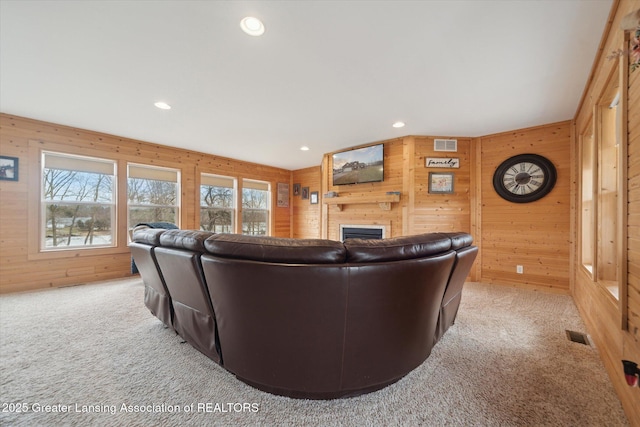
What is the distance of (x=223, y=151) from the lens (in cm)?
481

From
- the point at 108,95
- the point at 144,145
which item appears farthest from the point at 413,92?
the point at 144,145

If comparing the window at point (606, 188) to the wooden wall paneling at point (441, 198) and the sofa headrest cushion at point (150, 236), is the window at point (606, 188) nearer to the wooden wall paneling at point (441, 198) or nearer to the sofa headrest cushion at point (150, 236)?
the wooden wall paneling at point (441, 198)

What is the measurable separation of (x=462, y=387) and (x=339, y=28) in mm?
2504

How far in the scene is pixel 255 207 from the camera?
19.9ft

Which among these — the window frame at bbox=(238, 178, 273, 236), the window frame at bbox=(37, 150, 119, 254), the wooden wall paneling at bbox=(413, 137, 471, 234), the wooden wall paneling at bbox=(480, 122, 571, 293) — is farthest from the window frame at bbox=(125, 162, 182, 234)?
the wooden wall paneling at bbox=(480, 122, 571, 293)

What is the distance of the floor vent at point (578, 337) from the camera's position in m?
1.99

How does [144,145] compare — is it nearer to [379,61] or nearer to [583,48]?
[379,61]

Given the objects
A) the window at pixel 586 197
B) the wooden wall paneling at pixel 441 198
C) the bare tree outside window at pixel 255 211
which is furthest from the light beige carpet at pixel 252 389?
the bare tree outside window at pixel 255 211

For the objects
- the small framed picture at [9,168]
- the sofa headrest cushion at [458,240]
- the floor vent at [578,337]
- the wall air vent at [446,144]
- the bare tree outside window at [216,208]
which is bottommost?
the floor vent at [578,337]

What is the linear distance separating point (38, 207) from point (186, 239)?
3576mm

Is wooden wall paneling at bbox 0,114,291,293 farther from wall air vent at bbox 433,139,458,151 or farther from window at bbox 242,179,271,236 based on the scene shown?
wall air vent at bbox 433,139,458,151

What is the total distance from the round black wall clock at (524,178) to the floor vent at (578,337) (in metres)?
1.96

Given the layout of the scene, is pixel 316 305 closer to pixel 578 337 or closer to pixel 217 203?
pixel 578 337

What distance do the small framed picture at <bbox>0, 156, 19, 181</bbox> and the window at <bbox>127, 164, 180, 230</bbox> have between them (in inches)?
47.1
